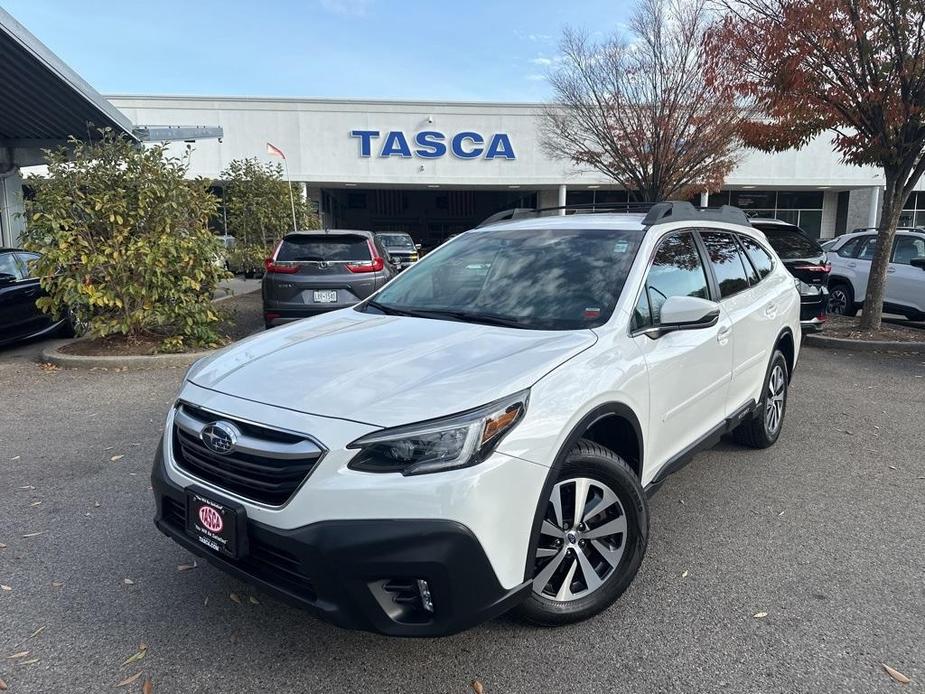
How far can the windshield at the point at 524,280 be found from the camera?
126 inches

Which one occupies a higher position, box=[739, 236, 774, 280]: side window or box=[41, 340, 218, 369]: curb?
box=[739, 236, 774, 280]: side window

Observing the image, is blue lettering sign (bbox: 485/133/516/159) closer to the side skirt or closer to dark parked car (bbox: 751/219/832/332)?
dark parked car (bbox: 751/219/832/332)

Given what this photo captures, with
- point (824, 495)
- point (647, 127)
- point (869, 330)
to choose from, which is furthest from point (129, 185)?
point (647, 127)

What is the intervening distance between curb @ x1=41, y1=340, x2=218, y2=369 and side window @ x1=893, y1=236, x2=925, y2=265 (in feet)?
35.9

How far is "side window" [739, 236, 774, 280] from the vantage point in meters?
4.77

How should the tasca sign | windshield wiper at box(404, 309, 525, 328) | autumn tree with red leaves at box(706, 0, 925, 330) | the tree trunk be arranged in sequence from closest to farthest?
windshield wiper at box(404, 309, 525, 328) → autumn tree with red leaves at box(706, 0, 925, 330) → the tree trunk → the tasca sign

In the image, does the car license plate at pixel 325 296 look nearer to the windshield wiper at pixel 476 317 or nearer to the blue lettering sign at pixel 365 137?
the windshield wiper at pixel 476 317

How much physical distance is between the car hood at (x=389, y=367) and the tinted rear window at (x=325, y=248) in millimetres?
5647

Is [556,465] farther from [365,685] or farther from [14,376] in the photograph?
[14,376]

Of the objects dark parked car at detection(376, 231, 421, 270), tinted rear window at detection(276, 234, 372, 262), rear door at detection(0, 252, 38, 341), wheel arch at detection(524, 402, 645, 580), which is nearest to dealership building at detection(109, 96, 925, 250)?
dark parked car at detection(376, 231, 421, 270)

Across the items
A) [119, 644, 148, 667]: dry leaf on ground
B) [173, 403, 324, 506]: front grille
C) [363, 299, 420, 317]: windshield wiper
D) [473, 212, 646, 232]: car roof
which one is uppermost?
[473, 212, 646, 232]: car roof

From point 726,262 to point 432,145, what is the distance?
85.9 feet

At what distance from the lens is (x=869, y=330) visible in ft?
32.2

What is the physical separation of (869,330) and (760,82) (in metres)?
4.04
